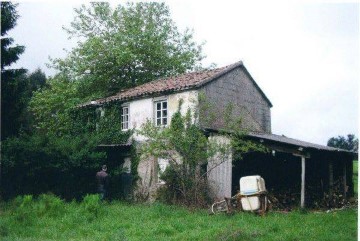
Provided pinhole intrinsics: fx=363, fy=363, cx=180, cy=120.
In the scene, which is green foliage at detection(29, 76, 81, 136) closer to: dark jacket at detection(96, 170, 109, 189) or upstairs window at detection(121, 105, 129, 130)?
upstairs window at detection(121, 105, 129, 130)

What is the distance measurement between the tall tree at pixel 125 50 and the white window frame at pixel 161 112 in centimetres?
1078

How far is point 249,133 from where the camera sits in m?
18.0

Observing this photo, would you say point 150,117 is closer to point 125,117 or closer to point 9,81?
point 125,117

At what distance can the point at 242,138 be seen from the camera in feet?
49.9

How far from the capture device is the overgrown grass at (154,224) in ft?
30.1

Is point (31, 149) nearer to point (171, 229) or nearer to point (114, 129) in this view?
point (114, 129)

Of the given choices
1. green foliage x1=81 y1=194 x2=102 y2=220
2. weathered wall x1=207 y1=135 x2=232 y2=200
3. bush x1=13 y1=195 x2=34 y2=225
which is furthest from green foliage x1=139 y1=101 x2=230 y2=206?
bush x1=13 y1=195 x2=34 y2=225

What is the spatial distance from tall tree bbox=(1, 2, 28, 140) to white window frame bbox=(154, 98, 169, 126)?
22.7 ft

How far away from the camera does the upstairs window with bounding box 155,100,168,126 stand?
19.2 meters

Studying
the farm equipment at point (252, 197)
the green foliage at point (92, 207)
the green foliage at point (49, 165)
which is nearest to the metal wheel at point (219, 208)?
the farm equipment at point (252, 197)

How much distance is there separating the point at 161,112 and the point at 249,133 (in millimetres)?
4721

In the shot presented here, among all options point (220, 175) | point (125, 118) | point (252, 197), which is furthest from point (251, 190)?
point (125, 118)

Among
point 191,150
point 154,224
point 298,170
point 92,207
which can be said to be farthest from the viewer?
point 298,170

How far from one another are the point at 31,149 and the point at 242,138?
918 cm
